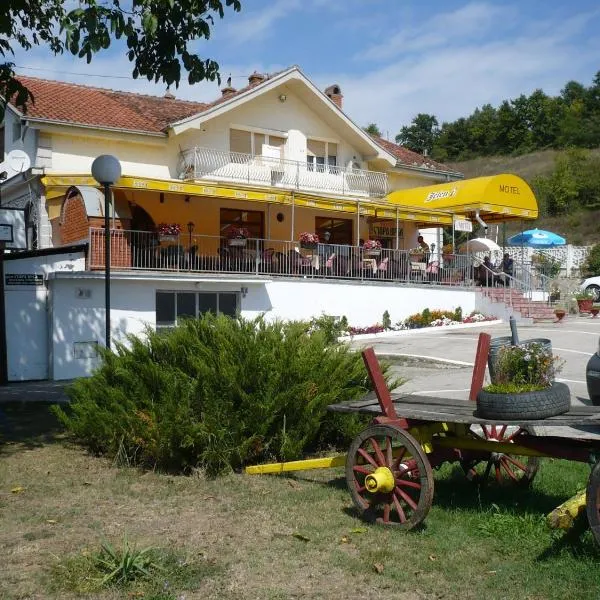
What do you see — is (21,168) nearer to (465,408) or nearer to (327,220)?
(327,220)

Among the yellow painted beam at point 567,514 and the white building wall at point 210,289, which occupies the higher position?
the white building wall at point 210,289

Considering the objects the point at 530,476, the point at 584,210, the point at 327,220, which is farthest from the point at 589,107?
the point at 530,476

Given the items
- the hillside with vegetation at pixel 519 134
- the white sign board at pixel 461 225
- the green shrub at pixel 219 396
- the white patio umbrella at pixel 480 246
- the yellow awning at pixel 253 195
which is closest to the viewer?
the green shrub at pixel 219 396

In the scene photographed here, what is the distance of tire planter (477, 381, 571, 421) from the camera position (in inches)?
197

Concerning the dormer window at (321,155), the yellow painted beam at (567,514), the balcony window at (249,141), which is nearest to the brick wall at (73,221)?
the balcony window at (249,141)

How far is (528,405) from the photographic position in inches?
197

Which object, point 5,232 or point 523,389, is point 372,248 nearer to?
point 5,232

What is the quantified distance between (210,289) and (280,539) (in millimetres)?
15279

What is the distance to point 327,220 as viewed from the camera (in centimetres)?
2836

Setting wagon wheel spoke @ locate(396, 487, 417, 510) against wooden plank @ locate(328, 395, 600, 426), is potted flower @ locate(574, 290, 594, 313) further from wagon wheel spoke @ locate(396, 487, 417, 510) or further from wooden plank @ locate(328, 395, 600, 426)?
wagon wheel spoke @ locate(396, 487, 417, 510)

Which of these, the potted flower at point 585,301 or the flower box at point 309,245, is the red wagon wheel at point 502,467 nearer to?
the flower box at point 309,245

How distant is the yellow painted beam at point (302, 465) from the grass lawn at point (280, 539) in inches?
6.2

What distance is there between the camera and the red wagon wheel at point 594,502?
14.8 ft

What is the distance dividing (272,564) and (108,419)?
10.7ft
